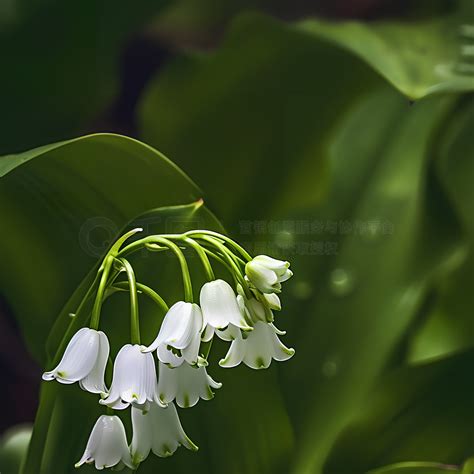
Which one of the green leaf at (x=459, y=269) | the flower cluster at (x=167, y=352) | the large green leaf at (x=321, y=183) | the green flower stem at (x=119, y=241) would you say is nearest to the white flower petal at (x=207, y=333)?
the flower cluster at (x=167, y=352)

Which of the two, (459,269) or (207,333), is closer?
(207,333)

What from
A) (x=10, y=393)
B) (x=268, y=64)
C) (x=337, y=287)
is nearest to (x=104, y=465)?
(x=10, y=393)

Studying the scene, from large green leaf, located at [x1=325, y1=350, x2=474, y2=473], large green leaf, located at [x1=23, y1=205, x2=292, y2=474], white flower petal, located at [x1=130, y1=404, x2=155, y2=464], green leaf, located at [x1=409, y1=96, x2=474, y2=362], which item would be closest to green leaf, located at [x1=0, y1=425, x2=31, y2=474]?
large green leaf, located at [x1=23, y1=205, x2=292, y2=474]

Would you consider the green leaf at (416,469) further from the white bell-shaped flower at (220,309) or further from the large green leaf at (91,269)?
the white bell-shaped flower at (220,309)

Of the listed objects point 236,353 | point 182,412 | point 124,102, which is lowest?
point 182,412

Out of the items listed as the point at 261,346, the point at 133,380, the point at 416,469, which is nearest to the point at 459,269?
the point at 416,469

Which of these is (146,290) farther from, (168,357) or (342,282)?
(342,282)
